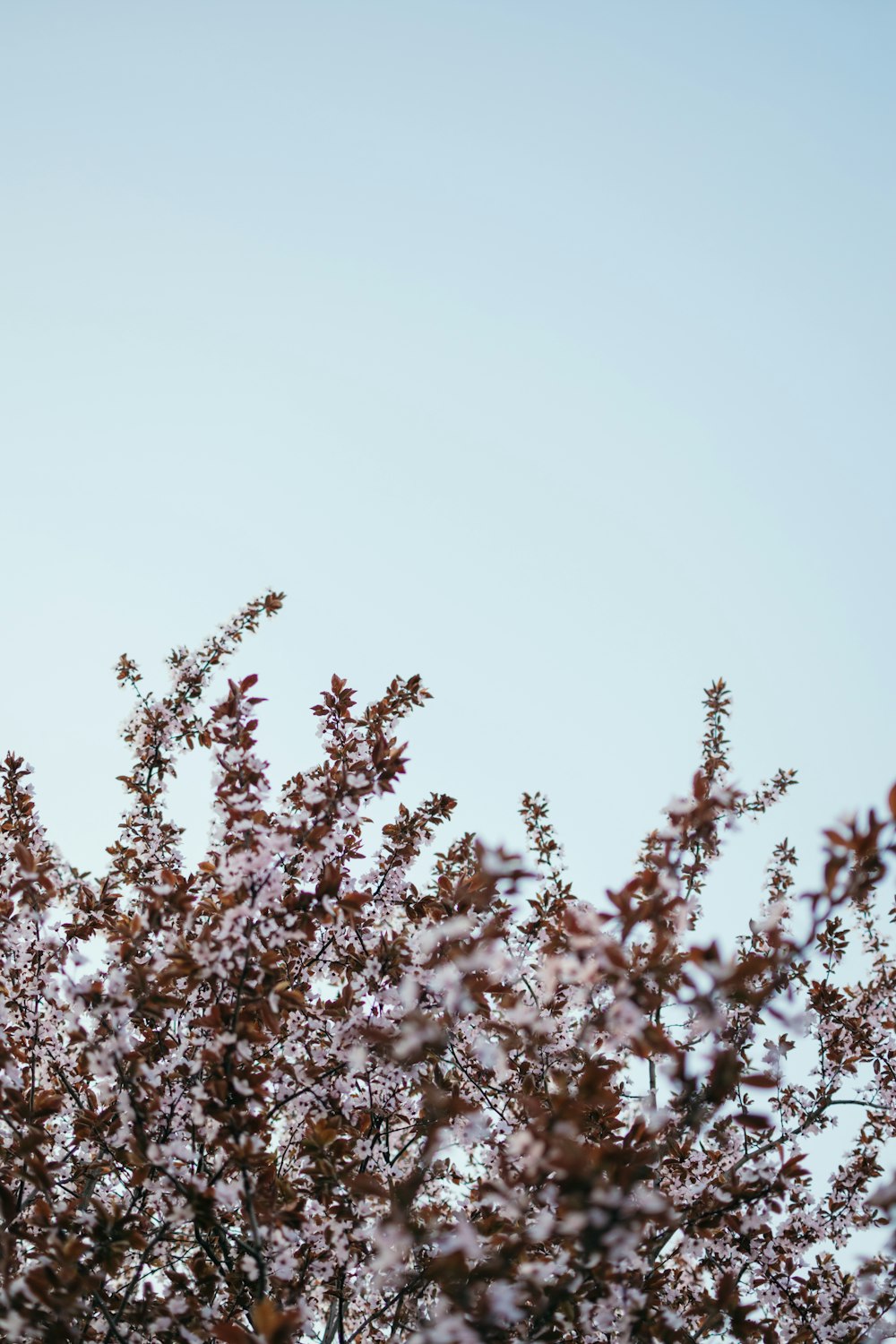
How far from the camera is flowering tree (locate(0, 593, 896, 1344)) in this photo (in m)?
2.34

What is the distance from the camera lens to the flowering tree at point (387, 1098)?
92.0 inches

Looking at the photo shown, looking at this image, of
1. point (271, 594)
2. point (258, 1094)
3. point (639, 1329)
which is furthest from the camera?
point (271, 594)

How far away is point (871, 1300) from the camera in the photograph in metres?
4.12

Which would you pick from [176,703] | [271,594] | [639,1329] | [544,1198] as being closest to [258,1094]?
[544,1198]

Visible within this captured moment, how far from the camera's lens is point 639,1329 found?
2656 millimetres

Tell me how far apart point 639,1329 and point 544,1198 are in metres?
0.48

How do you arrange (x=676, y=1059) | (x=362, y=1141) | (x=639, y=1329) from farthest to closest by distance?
(x=362, y=1141) < (x=639, y=1329) < (x=676, y=1059)

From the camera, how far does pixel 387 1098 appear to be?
3.62 m

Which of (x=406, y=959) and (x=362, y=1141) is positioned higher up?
(x=406, y=959)

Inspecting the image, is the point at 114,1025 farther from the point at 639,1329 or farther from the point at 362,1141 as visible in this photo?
the point at 639,1329

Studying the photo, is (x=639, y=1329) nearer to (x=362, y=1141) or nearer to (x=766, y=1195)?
(x=766, y=1195)

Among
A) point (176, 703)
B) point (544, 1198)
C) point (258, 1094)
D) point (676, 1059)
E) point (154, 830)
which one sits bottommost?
point (258, 1094)

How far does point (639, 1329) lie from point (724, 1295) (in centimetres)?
35

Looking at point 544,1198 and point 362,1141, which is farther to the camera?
point 362,1141
